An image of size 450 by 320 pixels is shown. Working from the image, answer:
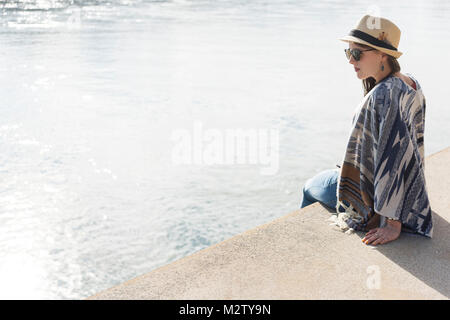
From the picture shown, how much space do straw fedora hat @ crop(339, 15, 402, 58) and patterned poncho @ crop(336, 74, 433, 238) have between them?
0.58 ft

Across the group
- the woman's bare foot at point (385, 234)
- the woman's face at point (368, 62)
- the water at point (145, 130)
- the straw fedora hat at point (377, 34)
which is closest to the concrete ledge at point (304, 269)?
the woman's bare foot at point (385, 234)

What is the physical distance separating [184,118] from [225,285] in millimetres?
5540


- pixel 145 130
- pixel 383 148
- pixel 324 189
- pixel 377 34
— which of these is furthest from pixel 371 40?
pixel 145 130

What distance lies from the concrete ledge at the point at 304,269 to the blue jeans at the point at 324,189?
22 cm

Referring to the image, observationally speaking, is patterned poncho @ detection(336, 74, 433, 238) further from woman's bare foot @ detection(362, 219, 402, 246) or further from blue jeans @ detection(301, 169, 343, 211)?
blue jeans @ detection(301, 169, 343, 211)

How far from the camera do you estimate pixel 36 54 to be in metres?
12.3

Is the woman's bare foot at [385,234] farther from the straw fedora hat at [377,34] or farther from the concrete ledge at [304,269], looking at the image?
the straw fedora hat at [377,34]

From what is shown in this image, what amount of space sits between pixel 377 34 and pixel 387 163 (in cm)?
70

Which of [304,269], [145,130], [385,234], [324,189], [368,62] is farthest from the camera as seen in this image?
[145,130]

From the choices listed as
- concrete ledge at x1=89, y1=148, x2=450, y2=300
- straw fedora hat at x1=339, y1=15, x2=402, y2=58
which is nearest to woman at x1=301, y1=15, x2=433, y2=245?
straw fedora hat at x1=339, y1=15, x2=402, y2=58

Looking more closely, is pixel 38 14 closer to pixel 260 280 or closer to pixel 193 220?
pixel 193 220

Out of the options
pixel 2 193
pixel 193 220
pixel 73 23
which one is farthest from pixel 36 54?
pixel 193 220

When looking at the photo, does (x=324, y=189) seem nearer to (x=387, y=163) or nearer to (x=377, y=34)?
(x=387, y=163)

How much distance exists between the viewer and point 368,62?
2.88 metres
